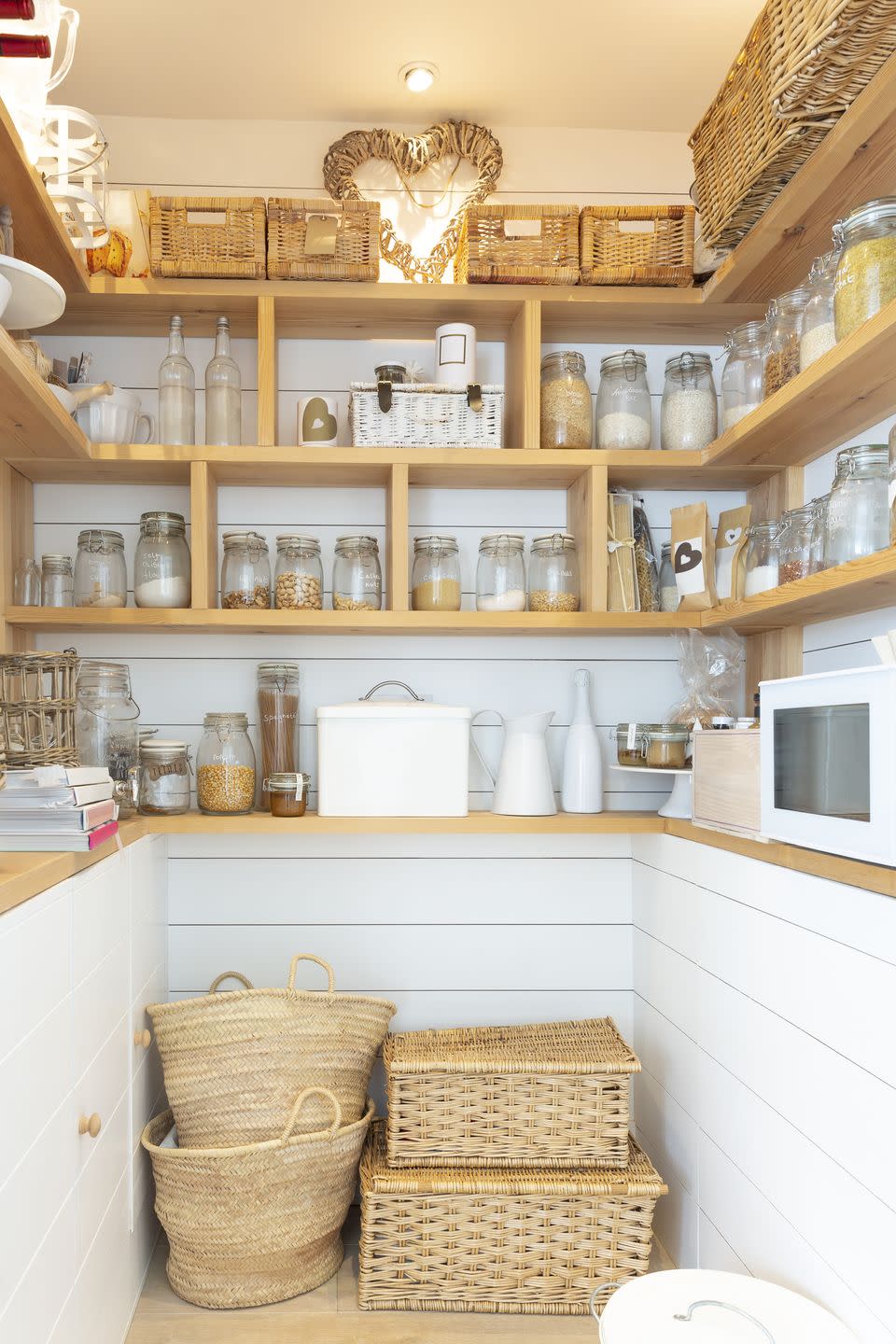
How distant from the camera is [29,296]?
1.59m

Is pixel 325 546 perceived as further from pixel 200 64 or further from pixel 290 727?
pixel 200 64

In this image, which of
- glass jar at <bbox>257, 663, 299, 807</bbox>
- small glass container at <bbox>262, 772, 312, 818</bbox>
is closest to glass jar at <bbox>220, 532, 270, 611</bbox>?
glass jar at <bbox>257, 663, 299, 807</bbox>

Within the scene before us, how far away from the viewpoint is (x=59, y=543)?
2.33 metres

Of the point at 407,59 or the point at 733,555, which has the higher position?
the point at 407,59

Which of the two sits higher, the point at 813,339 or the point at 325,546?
the point at 813,339

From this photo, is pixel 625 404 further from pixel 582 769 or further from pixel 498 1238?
pixel 498 1238

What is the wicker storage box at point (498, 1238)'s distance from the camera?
75.2 inches

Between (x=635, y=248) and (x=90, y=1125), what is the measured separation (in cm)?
200

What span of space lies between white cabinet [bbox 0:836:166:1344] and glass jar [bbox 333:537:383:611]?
2.16 feet

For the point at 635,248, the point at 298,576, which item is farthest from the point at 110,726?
the point at 635,248

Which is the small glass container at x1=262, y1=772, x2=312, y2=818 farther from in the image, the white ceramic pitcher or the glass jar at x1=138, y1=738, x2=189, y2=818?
the white ceramic pitcher

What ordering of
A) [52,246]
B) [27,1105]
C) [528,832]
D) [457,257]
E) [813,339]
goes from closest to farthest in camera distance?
[27,1105], [813,339], [52,246], [528,832], [457,257]

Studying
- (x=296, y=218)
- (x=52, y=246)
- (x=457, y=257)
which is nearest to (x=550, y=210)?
(x=457, y=257)

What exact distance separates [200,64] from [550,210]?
82 centimetres
